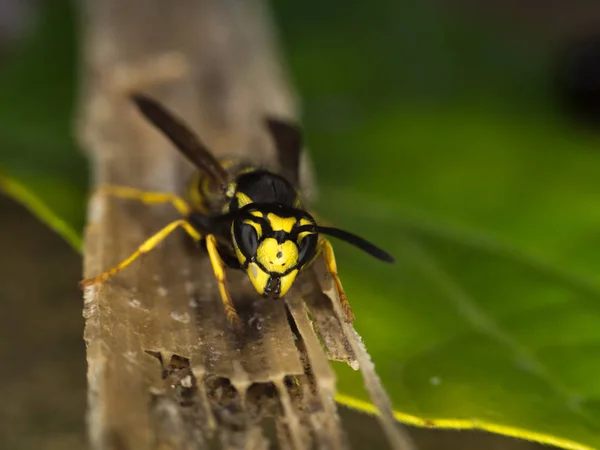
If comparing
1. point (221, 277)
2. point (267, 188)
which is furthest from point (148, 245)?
point (267, 188)

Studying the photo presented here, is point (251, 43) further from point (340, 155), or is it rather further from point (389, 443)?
point (389, 443)

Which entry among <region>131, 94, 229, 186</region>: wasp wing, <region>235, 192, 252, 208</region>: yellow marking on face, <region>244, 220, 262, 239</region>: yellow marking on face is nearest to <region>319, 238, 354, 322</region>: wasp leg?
<region>244, 220, 262, 239</region>: yellow marking on face

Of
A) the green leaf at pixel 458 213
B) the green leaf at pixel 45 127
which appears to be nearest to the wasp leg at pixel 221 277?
the green leaf at pixel 458 213

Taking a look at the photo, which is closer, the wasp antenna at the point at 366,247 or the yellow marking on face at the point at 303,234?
the yellow marking on face at the point at 303,234

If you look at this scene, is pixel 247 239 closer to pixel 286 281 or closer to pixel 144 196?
pixel 286 281

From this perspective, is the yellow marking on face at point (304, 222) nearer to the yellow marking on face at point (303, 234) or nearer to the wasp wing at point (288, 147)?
the yellow marking on face at point (303, 234)

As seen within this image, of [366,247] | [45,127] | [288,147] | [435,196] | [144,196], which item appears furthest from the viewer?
[45,127]
